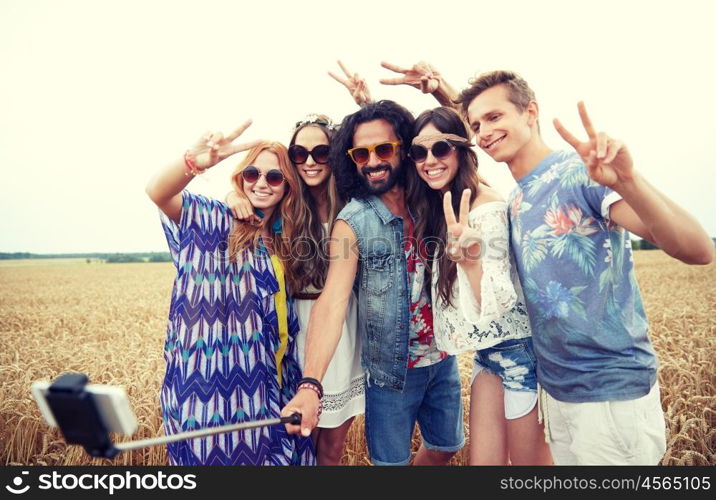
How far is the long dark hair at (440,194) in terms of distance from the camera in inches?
106

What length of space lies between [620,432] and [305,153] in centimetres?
246

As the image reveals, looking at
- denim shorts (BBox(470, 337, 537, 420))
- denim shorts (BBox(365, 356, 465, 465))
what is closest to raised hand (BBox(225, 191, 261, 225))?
denim shorts (BBox(365, 356, 465, 465))

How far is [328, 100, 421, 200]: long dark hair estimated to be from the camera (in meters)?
2.92

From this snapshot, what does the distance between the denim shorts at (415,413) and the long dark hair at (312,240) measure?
85 centimetres

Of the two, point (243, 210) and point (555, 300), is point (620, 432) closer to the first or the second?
point (555, 300)

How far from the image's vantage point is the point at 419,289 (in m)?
2.82

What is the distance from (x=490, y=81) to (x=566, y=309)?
135 centimetres

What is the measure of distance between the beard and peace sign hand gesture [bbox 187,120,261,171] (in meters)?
0.84

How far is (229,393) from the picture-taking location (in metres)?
2.60

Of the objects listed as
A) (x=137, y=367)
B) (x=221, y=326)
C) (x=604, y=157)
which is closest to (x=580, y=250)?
(x=604, y=157)

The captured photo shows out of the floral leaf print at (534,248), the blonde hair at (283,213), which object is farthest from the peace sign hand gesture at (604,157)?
the blonde hair at (283,213)

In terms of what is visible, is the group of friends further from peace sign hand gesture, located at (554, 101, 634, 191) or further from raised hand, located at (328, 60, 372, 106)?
raised hand, located at (328, 60, 372, 106)

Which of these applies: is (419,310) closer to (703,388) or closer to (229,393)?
(229,393)
